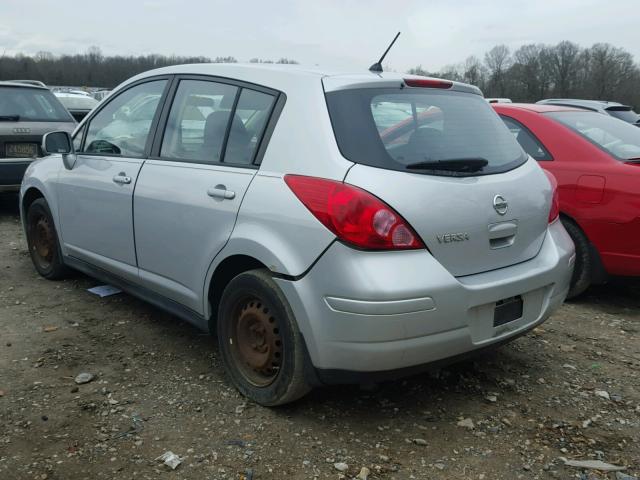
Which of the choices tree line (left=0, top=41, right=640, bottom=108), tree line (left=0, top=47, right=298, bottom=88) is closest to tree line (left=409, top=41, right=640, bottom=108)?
tree line (left=0, top=41, right=640, bottom=108)

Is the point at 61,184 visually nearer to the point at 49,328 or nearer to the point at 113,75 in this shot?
the point at 49,328

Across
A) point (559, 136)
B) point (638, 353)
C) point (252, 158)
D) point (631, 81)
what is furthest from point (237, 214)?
point (631, 81)

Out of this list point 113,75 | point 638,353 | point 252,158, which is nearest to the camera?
point 252,158

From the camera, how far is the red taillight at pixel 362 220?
2.53 meters

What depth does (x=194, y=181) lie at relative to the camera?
129 inches

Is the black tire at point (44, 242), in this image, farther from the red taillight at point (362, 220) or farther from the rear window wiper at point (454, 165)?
the rear window wiper at point (454, 165)

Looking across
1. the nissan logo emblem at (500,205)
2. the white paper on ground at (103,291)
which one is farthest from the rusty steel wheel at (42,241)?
the nissan logo emblem at (500,205)

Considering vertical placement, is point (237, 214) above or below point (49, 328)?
above

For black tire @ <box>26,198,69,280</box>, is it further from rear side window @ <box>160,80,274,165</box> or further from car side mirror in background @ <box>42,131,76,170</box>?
rear side window @ <box>160,80,274,165</box>

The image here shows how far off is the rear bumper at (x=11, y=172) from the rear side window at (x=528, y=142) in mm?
5840

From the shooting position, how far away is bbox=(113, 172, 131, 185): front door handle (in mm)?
3777

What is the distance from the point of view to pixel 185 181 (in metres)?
3.34

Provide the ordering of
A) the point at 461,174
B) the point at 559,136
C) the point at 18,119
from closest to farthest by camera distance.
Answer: the point at 461,174, the point at 559,136, the point at 18,119

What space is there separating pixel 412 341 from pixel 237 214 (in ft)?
3.43
